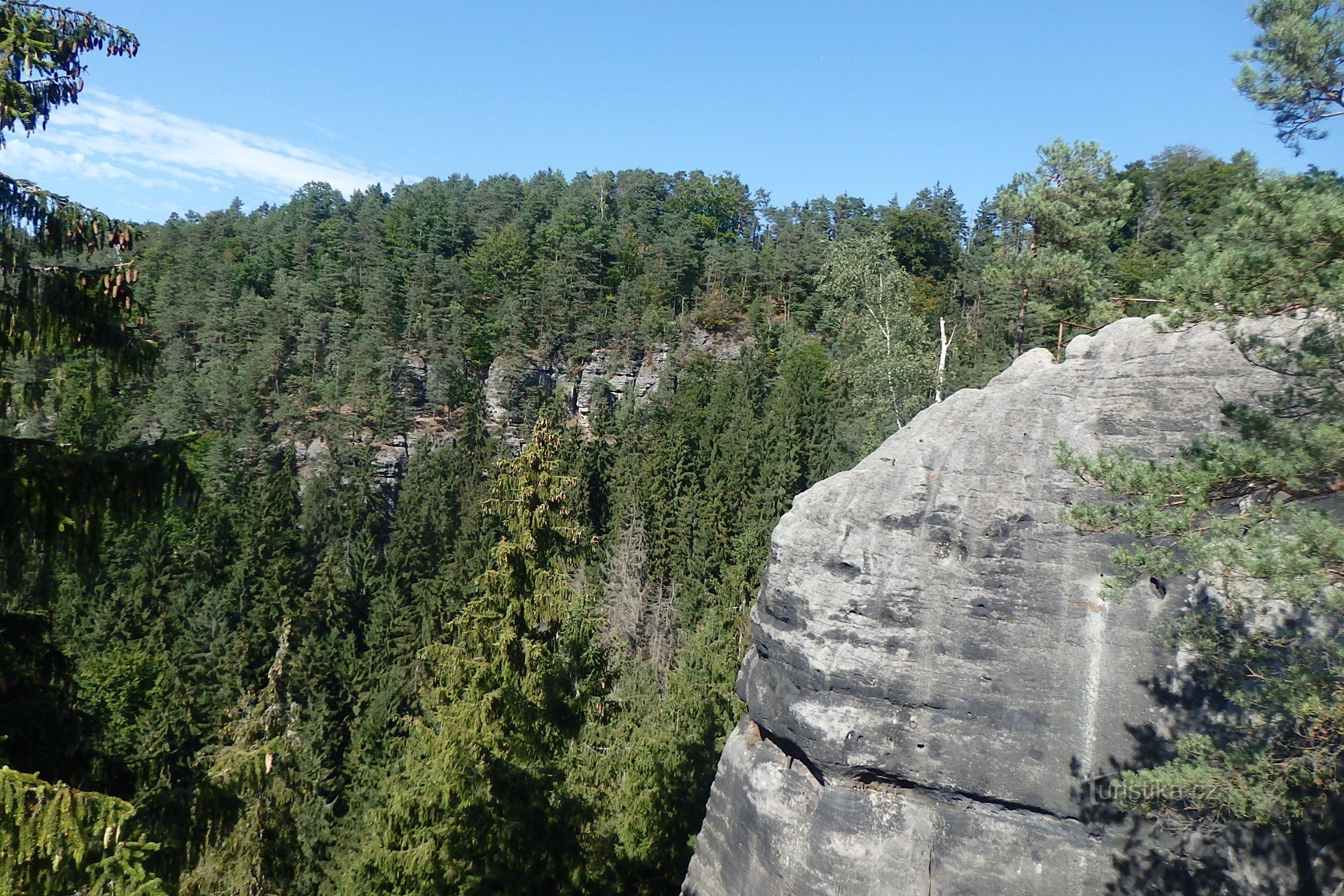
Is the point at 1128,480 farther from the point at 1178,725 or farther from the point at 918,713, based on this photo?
the point at 918,713

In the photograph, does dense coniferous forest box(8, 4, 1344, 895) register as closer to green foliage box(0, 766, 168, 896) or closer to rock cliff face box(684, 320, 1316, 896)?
green foliage box(0, 766, 168, 896)

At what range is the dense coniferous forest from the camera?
18.2ft

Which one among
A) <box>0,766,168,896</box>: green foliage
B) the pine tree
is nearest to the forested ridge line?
the pine tree

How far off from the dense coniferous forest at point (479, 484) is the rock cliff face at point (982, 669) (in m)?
2.55

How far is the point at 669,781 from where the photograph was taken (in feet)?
54.1

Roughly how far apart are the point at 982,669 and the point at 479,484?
32.8 meters

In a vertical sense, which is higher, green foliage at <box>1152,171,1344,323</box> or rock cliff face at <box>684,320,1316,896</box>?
green foliage at <box>1152,171,1344,323</box>

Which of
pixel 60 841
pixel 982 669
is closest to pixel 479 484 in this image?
pixel 982 669

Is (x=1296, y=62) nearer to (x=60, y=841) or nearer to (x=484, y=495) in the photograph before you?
(x=60, y=841)

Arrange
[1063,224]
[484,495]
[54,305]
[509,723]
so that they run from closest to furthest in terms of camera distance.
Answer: [54,305] < [509,723] < [1063,224] < [484,495]

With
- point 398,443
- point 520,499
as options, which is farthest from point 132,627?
point 520,499

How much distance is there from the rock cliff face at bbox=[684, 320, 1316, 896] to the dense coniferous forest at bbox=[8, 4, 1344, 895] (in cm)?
255

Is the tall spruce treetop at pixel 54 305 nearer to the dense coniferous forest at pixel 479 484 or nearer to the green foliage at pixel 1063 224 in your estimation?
the dense coniferous forest at pixel 479 484

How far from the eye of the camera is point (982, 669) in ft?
35.3
